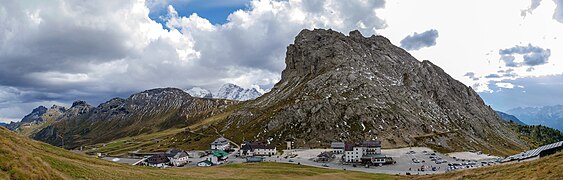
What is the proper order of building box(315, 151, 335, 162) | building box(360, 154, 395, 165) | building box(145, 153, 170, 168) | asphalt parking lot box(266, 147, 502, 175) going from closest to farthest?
asphalt parking lot box(266, 147, 502, 175) → building box(360, 154, 395, 165) → building box(315, 151, 335, 162) → building box(145, 153, 170, 168)

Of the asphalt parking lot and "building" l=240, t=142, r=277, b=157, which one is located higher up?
"building" l=240, t=142, r=277, b=157

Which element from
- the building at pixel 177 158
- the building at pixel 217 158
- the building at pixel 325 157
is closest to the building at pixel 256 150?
the building at pixel 217 158

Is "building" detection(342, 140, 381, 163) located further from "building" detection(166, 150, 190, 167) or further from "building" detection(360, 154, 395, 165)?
"building" detection(166, 150, 190, 167)

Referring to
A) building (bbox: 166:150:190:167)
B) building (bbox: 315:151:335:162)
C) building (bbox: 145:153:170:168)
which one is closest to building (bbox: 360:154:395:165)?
building (bbox: 315:151:335:162)

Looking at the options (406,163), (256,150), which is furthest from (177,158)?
(406,163)

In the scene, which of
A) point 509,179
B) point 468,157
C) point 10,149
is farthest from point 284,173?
point 468,157

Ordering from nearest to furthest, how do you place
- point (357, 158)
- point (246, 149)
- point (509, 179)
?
1. point (509, 179)
2. point (357, 158)
3. point (246, 149)

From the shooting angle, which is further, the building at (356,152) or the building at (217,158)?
the building at (217,158)

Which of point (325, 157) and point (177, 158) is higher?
point (177, 158)

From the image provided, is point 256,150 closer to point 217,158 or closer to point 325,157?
point 217,158

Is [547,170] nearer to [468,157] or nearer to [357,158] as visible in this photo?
[357,158]

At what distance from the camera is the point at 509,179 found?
4519 cm

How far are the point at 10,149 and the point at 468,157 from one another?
17901 cm

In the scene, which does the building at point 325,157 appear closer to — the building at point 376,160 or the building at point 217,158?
the building at point 376,160
